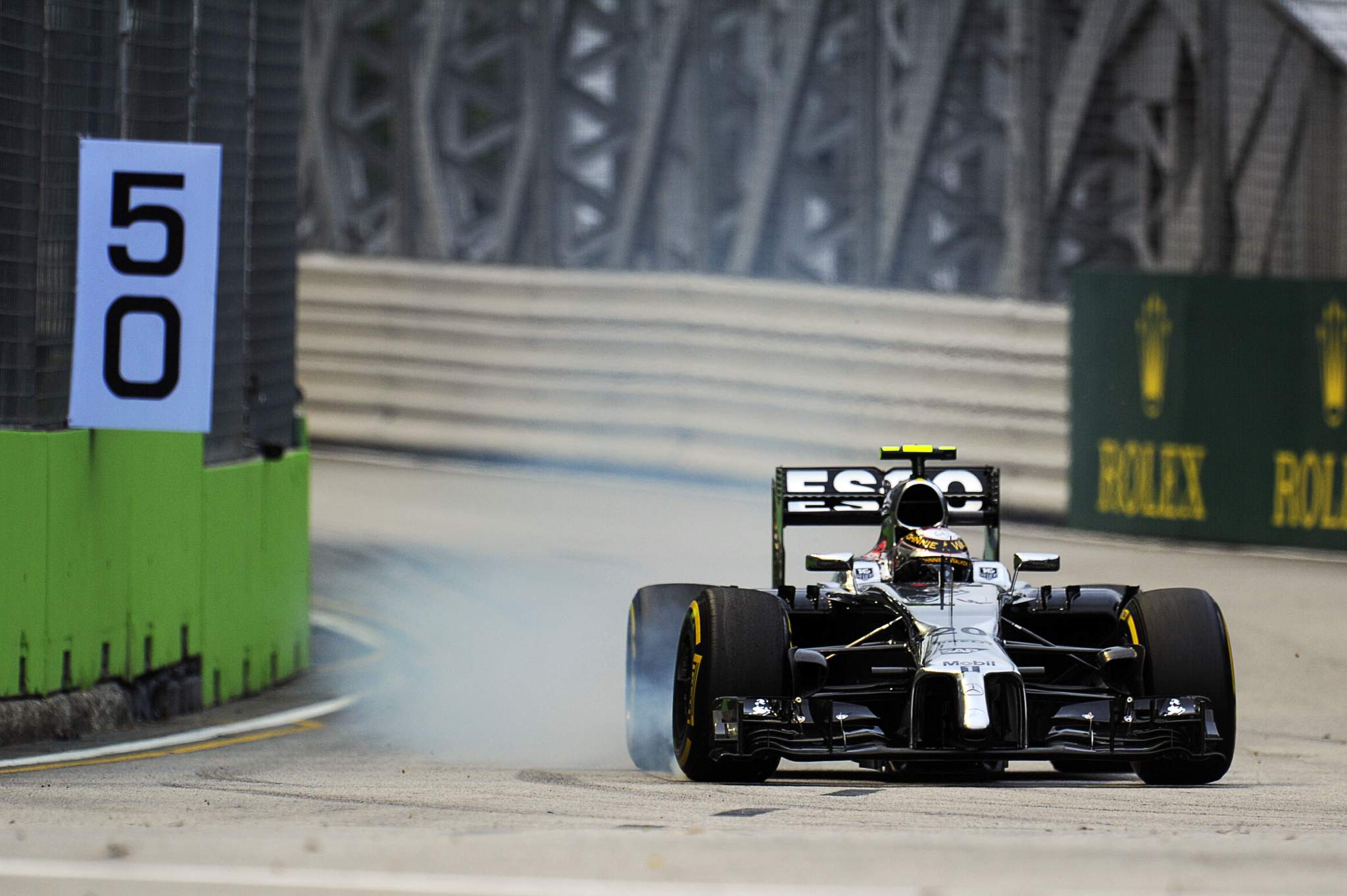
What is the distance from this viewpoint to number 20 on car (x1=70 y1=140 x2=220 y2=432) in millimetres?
9570

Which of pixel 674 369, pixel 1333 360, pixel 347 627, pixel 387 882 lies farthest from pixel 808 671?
pixel 674 369

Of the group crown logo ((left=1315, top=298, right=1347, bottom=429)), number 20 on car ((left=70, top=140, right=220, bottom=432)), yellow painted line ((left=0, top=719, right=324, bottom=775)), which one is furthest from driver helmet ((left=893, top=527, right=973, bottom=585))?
crown logo ((left=1315, top=298, right=1347, bottom=429))

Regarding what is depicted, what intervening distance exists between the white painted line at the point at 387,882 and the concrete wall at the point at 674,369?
11.4 metres

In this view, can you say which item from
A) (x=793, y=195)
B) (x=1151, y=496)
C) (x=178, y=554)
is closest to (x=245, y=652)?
(x=178, y=554)

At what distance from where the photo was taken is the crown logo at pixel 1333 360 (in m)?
15.3

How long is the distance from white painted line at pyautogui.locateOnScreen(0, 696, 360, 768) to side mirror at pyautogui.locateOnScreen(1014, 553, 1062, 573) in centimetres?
344

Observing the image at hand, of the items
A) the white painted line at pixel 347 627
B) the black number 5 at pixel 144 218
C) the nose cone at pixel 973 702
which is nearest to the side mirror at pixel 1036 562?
the nose cone at pixel 973 702

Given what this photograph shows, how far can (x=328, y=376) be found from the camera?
2102cm

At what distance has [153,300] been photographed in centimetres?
961

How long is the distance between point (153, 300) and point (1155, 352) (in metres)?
8.44

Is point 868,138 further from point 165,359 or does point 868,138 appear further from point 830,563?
point 830,563

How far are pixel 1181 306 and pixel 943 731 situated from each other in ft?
28.4

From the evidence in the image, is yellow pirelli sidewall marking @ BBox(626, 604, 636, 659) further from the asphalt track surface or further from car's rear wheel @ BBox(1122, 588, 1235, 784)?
car's rear wheel @ BBox(1122, 588, 1235, 784)

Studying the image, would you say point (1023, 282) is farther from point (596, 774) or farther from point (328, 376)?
point (596, 774)
